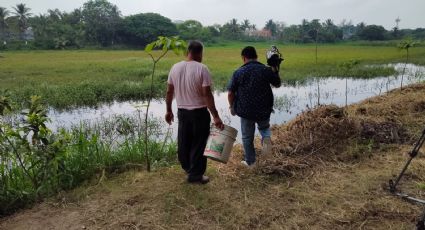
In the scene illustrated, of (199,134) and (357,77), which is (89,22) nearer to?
(357,77)

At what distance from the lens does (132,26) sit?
47875 mm

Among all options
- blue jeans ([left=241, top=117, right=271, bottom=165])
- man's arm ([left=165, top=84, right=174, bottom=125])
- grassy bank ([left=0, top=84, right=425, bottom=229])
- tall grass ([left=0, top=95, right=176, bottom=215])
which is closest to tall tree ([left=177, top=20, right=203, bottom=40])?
tall grass ([left=0, top=95, right=176, bottom=215])

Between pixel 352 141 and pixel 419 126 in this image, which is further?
pixel 419 126

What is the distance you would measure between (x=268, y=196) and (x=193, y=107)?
1173 mm

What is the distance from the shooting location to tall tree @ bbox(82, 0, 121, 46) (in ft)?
149

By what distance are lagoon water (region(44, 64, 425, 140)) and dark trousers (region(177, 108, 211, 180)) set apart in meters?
3.70

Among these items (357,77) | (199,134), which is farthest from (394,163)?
(357,77)

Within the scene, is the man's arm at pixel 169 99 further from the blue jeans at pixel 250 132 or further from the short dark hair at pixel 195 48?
the blue jeans at pixel 250 132

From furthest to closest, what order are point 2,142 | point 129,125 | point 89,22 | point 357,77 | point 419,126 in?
1. point 89,22
2. point 357,77
3. point 129,125
4. point 419,126
5. point 2,142

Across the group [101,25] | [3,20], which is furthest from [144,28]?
[3,20]

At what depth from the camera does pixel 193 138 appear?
3701mm

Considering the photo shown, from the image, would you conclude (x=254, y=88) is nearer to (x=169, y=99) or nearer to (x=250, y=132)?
(x=250, y=132)

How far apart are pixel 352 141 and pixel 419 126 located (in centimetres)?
173

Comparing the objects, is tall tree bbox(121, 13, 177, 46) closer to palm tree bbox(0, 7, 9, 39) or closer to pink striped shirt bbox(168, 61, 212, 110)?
palm tree bbox(0, 7, 9, 39)
